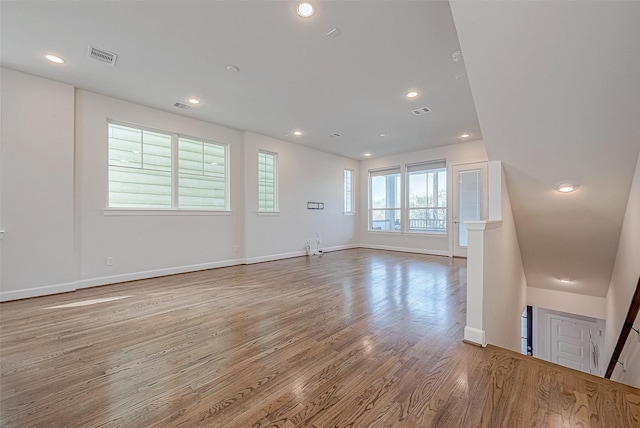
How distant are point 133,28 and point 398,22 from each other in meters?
2.42

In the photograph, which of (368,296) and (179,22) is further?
(368,296)

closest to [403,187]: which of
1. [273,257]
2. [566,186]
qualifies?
[273,257]

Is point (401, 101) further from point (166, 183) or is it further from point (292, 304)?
point (166, 183)

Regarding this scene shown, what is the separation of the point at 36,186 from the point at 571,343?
9.32 m

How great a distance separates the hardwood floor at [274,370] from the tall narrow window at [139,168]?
1670 mm

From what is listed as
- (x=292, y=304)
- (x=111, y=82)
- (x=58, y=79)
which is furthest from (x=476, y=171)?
(x=58, y=79)

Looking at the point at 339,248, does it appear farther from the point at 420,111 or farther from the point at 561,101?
the point at 561,101

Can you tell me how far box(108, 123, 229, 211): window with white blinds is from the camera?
162 inches

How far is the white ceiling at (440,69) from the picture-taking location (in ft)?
5.83

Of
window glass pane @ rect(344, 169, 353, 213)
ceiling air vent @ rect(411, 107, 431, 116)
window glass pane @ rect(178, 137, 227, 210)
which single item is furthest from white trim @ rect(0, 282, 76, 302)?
window glass pane @ rect(344, 169, 353, 213)

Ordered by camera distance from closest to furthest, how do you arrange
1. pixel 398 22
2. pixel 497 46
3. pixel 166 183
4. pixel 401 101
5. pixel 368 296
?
1. pixel 497 46
2. pixel 398 22
3. pixel 368 296
4. pixel 401 101
5. pixel 166 183

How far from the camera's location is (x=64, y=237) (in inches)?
139

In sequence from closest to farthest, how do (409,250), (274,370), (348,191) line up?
(274,370)
(409,250)
(348,191)

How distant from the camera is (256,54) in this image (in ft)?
9.27
